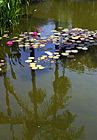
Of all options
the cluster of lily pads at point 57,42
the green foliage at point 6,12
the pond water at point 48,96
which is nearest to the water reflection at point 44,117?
the pond water at point 48,96

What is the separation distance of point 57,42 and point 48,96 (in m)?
1.53

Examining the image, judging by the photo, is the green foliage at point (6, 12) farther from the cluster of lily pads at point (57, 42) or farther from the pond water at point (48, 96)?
the pond water at point (48, 96)

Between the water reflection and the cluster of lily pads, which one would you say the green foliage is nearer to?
the cluster of lily pads

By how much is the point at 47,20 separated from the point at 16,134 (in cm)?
396

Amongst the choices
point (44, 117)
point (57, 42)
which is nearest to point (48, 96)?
point (44, 117)

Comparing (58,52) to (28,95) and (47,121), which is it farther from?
(47,121)

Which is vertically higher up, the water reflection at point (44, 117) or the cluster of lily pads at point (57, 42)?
the cluster of lily pads at point (57, 42)

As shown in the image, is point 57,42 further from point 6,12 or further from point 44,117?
point 44,117

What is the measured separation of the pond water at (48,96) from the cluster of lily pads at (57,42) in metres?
0.05

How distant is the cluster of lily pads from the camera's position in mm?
2686

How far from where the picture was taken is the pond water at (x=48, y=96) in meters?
1.43

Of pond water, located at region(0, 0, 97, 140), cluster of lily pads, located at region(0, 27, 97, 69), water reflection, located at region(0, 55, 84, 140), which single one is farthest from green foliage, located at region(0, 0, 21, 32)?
water reflection, located at region(0, 55, 84, 140)

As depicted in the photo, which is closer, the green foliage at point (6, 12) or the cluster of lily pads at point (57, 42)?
the cluster of lily pads at point (57, 42)

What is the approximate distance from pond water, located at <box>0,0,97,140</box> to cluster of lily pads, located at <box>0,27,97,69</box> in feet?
0.17
